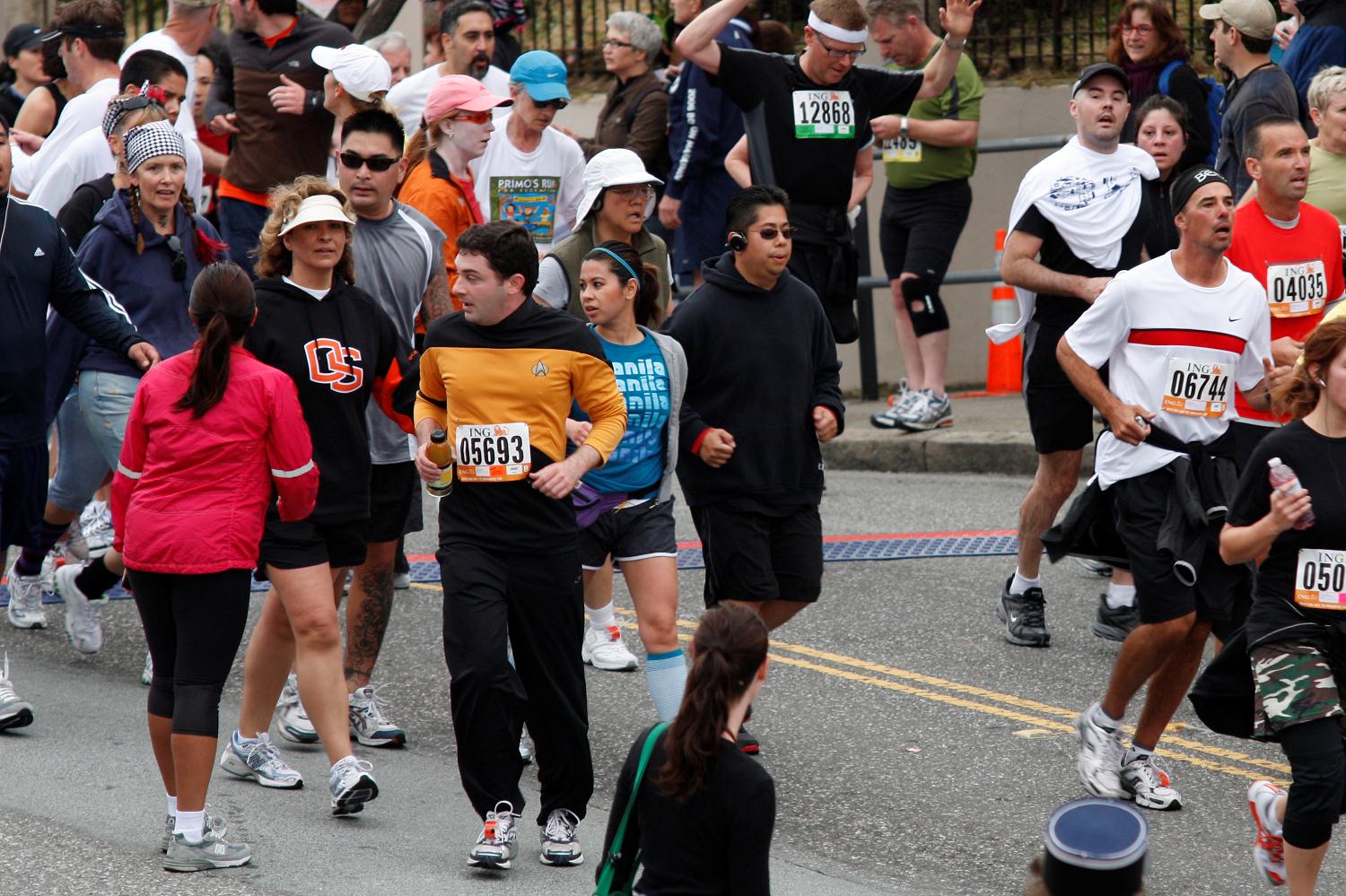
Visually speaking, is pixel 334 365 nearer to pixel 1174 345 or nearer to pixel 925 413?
pixel 1174 345

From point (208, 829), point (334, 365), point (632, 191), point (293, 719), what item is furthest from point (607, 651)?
point (208, 829)

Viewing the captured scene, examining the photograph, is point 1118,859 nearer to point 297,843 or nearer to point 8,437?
point 297,843

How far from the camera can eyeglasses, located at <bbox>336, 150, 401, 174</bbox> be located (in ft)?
21.3

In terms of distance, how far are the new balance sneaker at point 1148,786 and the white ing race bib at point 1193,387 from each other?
1.11 metres

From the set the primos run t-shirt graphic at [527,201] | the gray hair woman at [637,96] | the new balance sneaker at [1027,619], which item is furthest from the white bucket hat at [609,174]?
the gray hair woman at [637,96]

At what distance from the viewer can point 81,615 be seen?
24.9 ft

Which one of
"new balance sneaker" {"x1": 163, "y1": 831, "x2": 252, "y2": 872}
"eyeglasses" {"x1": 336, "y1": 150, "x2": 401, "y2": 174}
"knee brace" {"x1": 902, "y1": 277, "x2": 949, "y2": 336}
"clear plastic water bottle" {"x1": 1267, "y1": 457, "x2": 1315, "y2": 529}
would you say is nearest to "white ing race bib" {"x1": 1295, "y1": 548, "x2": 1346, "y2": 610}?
"clear plastic water bottle" {"x1": 1267, "y1": 457, "x2": 1315, "y2": 529}

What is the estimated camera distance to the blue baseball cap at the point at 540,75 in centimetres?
830

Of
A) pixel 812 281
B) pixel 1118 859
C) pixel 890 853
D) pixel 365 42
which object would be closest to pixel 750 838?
pixel 1118 859

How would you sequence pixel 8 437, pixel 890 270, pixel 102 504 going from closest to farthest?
pixel 8 437 < pixel 102 504 < pixel 890 270

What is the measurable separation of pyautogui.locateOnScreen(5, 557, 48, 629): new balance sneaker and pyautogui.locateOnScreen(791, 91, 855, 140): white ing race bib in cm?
393

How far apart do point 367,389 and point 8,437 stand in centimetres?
155

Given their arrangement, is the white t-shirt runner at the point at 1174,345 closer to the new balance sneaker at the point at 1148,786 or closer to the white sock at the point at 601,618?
the new balance sneaker at the point at 1148,786

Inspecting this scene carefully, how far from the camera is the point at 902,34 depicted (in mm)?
10883
